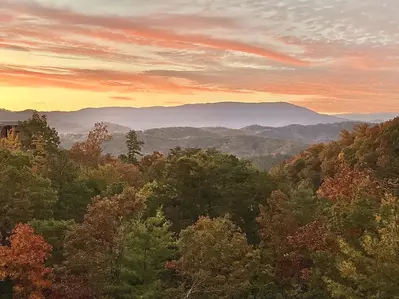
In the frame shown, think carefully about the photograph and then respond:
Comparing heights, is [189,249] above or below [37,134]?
below

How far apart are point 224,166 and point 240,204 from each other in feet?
14.7

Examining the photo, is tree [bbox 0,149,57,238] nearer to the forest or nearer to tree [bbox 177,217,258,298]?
the forest

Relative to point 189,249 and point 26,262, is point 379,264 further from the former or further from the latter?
point 26,262

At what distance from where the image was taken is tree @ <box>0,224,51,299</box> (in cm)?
3216

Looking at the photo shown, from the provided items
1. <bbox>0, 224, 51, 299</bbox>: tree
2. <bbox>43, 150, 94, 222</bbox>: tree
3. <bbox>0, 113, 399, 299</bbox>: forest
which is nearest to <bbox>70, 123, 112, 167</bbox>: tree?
<bbox>43, 150, 94, 222</bbox>: tree

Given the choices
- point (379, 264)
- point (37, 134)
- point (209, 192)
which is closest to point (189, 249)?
point (379, 264)

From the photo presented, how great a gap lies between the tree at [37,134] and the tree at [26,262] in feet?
132

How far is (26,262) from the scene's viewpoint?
32156 millimetres

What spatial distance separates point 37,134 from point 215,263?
174 ft

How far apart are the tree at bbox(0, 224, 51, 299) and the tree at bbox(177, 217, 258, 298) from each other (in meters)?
9.93

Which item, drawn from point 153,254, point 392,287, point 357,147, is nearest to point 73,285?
point 153,254

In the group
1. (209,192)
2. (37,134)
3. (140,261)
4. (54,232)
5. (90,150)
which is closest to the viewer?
(140,261)

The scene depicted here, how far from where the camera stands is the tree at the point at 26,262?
32.2 m

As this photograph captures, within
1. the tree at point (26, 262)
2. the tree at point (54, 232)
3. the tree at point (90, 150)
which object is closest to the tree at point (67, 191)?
the tree at point (54, 232)
